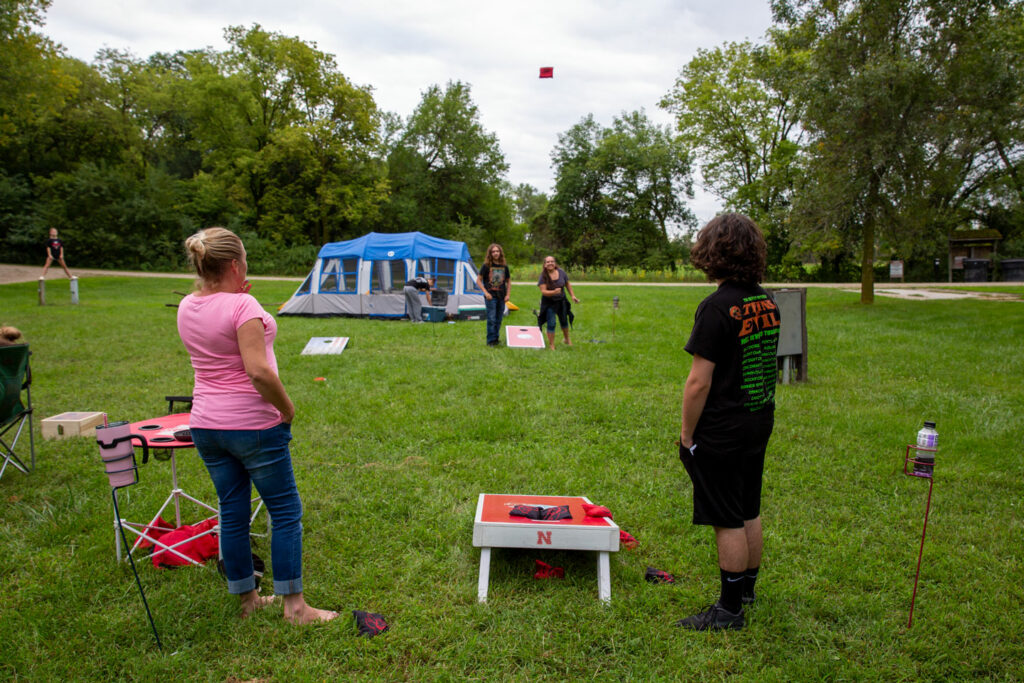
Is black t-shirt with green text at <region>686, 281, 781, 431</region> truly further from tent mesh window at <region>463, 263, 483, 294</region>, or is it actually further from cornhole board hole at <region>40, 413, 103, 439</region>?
tent mesh window at <region>463, 263, 483, 294</region>

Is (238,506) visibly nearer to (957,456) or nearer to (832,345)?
(957,456)

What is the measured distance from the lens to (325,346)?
9.15 m

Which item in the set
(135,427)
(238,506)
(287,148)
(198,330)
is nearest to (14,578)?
(135,427)

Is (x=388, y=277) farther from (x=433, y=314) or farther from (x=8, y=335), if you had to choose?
(x=8, y=335)

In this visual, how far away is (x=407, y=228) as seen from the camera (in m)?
37.7

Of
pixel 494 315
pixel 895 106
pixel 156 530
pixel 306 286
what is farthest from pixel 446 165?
pixel 156 530

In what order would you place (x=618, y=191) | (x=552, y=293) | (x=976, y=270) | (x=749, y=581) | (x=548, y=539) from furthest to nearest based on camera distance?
1. (x=618, y=191)
2. (x=976, y=270)
3. (x=552, y=293)
4. (x=548, y=539)
5. (x=749, y=581)

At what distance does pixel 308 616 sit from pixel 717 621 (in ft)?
5.84

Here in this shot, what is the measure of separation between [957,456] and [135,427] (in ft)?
18.7

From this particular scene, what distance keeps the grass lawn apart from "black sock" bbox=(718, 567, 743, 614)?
13 centimetres

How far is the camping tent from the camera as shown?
45.2ft

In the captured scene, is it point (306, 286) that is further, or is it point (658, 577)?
point (306, 286)

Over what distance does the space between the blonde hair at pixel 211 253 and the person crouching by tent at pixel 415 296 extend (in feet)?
35.4

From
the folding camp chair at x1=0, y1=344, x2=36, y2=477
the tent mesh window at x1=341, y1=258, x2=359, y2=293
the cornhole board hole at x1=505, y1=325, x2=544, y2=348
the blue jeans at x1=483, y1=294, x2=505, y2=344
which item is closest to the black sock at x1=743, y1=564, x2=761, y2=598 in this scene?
the folding camp chair at x1=0, y1=344, x2=36, y2=477
